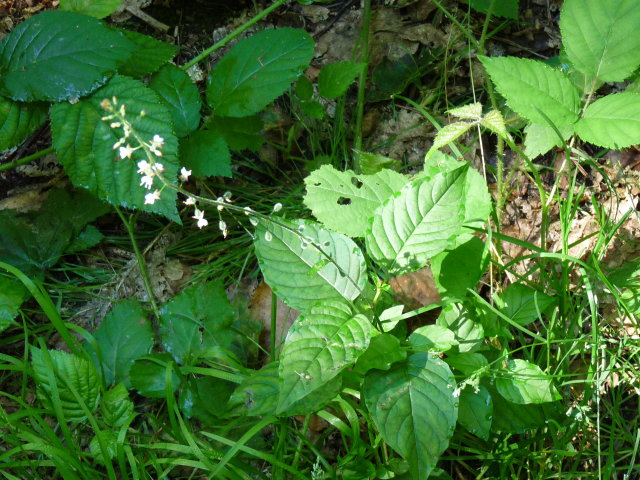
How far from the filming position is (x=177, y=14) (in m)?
2.28

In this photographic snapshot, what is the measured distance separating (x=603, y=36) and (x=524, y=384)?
0.92 metres

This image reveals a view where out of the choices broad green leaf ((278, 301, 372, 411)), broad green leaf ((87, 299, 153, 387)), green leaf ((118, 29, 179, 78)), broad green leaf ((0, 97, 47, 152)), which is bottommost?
broad green leaf ((87, 299, 153, 387))

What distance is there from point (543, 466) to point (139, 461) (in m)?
1.08

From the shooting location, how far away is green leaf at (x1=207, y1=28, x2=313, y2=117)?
6.10 ft

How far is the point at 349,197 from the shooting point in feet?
5.29

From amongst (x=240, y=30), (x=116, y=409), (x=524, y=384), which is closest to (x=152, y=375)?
(x=116, y=409)

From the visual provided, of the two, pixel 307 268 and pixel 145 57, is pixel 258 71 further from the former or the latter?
pixel 307 268

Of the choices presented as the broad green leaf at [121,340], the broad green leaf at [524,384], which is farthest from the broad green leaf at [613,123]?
the broad green leaf at [121,340]

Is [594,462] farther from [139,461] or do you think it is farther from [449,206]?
[139,461]

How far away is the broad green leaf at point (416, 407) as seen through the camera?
4.11 ft

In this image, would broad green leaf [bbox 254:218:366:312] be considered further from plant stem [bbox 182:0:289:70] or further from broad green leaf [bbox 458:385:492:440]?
plant stem [bbox 182:0:289:70]

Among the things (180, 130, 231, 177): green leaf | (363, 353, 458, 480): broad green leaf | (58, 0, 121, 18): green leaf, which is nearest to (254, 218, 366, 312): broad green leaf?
(363, 353, 458, 480): broad green leaf

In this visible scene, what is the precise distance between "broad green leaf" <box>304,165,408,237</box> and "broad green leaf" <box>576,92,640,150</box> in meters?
0.48

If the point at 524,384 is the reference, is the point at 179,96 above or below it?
above
